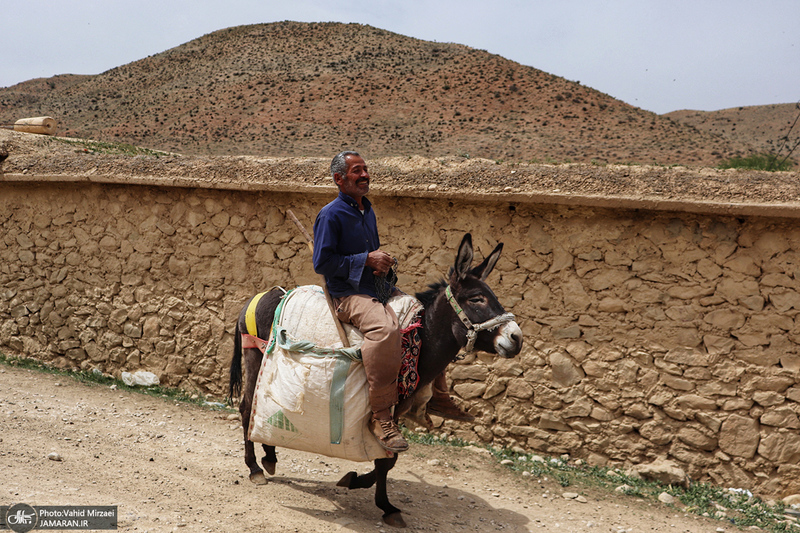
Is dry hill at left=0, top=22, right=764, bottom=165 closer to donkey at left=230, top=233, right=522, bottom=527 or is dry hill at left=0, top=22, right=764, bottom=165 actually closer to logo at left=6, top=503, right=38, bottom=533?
donkey at left=230, top=233, right=522, bottom=527

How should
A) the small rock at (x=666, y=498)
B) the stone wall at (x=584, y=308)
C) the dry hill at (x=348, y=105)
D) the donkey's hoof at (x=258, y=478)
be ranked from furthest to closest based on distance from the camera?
the dry hill at (x=348, y=105), the stone wall at (x=584, y=308), the small rock at (x=666, y=498), the donkey's hoof at (x=258, y=478)

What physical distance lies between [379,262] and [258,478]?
6.35 ft

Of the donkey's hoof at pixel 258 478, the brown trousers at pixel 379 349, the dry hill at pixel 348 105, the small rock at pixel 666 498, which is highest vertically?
the dry hill at pixel 348 105

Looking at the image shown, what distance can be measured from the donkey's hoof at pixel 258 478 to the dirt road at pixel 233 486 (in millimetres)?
40

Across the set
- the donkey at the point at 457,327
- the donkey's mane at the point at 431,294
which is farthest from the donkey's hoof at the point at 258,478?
the donkey's mane at the point at 431,294

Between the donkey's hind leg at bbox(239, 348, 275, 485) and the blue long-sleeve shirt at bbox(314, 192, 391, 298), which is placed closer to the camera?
the blue long-sleeve shirt at bbox(314, 192, 391, 298)

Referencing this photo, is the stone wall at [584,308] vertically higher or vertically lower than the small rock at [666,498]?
higher

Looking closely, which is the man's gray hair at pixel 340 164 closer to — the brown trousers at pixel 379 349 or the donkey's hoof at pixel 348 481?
the brown trousers at pixel 379 349

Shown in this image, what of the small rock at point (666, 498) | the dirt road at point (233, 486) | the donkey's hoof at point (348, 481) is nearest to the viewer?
the dirt road at point (233, 486)

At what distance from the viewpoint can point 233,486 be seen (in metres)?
4.32

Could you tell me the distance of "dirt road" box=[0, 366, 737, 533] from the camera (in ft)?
12.4

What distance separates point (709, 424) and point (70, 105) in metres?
51.4

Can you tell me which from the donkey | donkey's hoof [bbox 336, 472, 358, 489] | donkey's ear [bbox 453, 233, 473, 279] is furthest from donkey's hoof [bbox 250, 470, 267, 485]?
donkey's ear [bbox 453, 233, 473, 279]

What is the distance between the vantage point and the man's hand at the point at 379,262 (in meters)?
3.68
